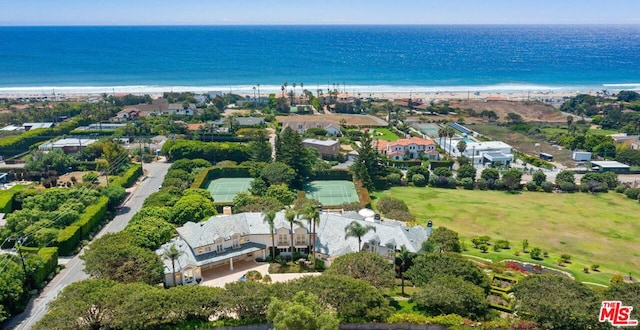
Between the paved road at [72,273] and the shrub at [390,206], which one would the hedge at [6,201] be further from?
the shrub at [390,206]

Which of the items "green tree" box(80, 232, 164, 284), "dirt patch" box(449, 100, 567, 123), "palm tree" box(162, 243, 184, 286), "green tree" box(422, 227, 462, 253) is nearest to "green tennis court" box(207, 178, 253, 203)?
"palm tree" box(162, 243, 184, 286)

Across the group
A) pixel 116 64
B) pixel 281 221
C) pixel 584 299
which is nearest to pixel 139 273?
pixel 281 221

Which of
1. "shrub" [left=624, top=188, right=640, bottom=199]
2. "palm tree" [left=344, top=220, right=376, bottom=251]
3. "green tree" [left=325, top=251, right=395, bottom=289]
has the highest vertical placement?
"palm tree" [left=344, top=220, right=376, bottom=251]

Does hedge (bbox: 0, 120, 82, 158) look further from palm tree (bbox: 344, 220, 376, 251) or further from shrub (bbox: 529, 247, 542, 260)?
shrub (bbox: 529, 247, 542, 260)

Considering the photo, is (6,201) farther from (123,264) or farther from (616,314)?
(616,314)

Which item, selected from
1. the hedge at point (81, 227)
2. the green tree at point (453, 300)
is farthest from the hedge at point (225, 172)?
the green tree at point (453, 300)

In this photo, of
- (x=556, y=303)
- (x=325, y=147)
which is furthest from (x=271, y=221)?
(x=325, y=147)

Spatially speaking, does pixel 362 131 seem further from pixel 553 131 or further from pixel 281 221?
pixel 281 221
